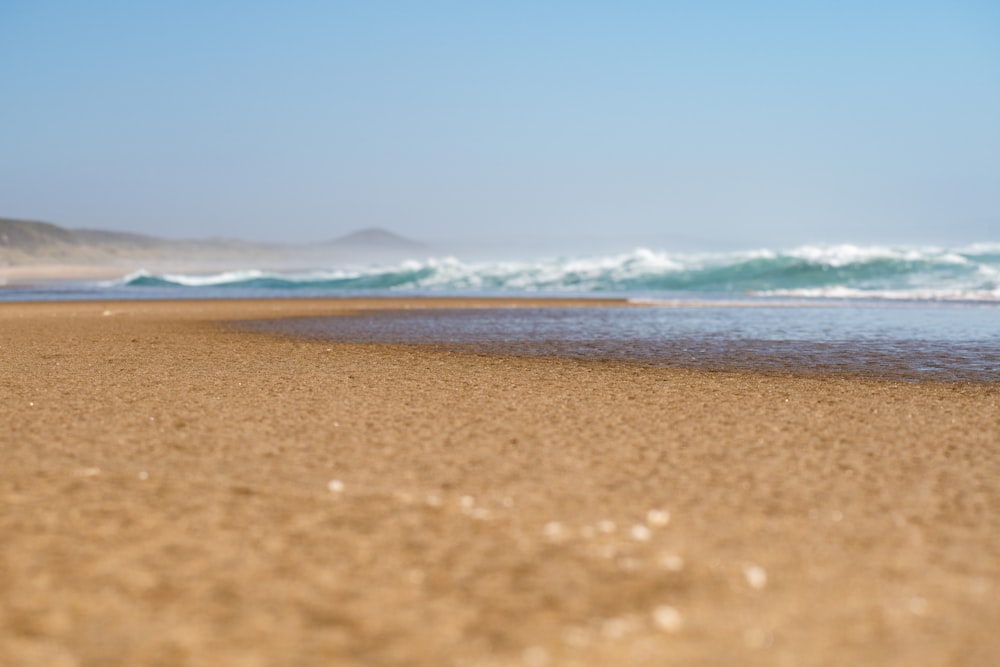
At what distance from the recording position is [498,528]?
203 inches

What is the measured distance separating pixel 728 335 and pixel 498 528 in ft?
43.9

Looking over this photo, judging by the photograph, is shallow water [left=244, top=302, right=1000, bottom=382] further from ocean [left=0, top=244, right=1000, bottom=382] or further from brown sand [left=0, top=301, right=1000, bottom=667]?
brown sand [left=0, top=301, right=1000, bottom=667]

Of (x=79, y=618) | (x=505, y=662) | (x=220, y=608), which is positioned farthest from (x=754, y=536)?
(x=79, y=618)

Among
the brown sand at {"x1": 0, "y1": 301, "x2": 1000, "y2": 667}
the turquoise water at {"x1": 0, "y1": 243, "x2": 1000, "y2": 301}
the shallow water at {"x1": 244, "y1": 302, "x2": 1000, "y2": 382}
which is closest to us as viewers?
the brown sand at {"x1": 0, "y1": 301, "x2": 1000, "y2": 667}

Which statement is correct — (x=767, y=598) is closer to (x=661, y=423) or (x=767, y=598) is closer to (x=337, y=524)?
(x=337, y=524)

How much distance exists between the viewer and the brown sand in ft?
12.3

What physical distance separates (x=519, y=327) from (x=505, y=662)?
16.9 meters

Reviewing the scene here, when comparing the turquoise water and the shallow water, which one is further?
the turquoise water

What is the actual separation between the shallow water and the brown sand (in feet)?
10.8

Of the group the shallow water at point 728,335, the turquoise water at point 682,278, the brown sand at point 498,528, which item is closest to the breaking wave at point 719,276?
the turquoise water at point 682,278

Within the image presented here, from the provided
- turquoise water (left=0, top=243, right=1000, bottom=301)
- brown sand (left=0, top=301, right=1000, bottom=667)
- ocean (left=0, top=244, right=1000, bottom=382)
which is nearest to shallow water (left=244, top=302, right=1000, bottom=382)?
ocean (left=0, top=244, right=1000, bottom=382)

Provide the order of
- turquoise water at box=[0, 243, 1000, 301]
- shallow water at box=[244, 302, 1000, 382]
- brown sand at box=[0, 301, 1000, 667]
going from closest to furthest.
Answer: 1. brown sand at box=[0, 301, 1000, 667]
2. shallow water at box=[244, 302, 1000, 382]
3. turquoise water at box=[0, 243, 1000, 301]

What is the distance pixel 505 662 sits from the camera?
11.5ft

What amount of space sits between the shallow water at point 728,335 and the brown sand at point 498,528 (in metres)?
3.30
